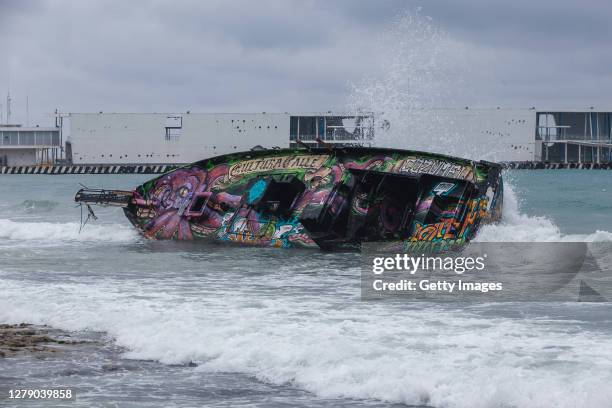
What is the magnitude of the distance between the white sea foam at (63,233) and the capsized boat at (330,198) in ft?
7.72

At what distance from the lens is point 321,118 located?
10862cm

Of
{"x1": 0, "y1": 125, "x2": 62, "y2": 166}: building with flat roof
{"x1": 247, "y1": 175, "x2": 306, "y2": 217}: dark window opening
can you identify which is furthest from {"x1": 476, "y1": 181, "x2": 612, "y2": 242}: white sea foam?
{"x1": 0, "y1": 125, "x2": 62, "y2": 166}: building with flat roof

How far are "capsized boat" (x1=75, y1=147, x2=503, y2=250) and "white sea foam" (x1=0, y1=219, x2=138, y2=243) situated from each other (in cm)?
235

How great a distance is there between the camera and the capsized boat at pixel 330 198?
17453 millimetres

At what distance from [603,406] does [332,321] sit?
393cm

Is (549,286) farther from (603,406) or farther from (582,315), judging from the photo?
(603,406)

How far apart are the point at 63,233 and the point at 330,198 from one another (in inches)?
359

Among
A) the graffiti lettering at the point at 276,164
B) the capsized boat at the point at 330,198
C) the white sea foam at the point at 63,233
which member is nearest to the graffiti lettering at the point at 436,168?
the capsized boat at the point at 330,198

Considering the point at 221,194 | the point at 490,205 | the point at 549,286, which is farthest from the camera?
the point at 221,194

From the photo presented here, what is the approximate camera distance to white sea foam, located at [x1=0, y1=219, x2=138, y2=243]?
22697mm

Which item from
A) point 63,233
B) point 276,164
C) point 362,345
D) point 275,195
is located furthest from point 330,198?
point 63,233

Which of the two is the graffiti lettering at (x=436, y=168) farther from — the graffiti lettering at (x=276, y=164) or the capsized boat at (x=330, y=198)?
the graffiti lettering at (x=276, y=164)

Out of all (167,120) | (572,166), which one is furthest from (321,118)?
(572,166)

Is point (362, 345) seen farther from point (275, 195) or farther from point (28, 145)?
point (28, 145)
